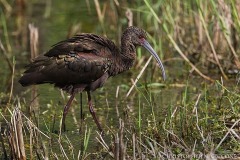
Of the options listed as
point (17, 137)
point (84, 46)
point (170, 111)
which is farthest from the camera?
point (84, 46)

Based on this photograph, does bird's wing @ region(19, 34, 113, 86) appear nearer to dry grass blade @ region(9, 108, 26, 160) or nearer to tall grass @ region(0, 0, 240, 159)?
tall grass @ region(0, 0, 240, 159)

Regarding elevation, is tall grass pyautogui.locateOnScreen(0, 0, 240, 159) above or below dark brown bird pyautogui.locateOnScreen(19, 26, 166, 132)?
below

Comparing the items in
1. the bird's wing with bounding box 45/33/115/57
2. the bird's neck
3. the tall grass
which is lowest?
the tall grass

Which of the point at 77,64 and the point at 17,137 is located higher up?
the point at 77,64

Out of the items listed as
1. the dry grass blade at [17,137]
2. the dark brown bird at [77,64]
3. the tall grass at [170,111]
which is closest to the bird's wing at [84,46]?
the dark brown bird at [77,64]

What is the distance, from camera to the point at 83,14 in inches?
578

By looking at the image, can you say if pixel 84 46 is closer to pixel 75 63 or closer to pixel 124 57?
pixel 75 63

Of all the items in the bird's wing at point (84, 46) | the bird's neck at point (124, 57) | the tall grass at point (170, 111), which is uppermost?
the bird's wing at point (84, 46)

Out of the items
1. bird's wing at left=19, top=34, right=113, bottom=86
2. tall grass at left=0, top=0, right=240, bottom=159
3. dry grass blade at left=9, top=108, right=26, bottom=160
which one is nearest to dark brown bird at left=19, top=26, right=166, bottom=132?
bird's wing at left=19, top=34, right=113, bottom=86

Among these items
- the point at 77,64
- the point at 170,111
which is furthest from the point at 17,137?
the point at 77,64

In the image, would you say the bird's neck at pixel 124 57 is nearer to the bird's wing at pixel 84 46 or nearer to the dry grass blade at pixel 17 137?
the bird's wing at pixel 84 46

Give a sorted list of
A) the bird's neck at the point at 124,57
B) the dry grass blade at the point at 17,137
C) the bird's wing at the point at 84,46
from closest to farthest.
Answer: the dry grass blade at the point at 17,137 → the bird's wing at the point at 84,46 → the bird's neck at the point at 124,57

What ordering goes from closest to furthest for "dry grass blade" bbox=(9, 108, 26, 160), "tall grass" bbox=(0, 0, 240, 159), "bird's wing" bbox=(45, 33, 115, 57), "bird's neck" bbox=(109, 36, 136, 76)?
"dry grass blade" bbox=(9, 108, 26, 160) < "tall grass" bbox=(0, 0, 240, 159) < "bird's wing" bbox=(45, 33, 115, 57) < "bird's neck" bbox=(109, 36, 136, 76)

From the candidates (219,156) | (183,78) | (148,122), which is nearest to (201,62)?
(183,78)
